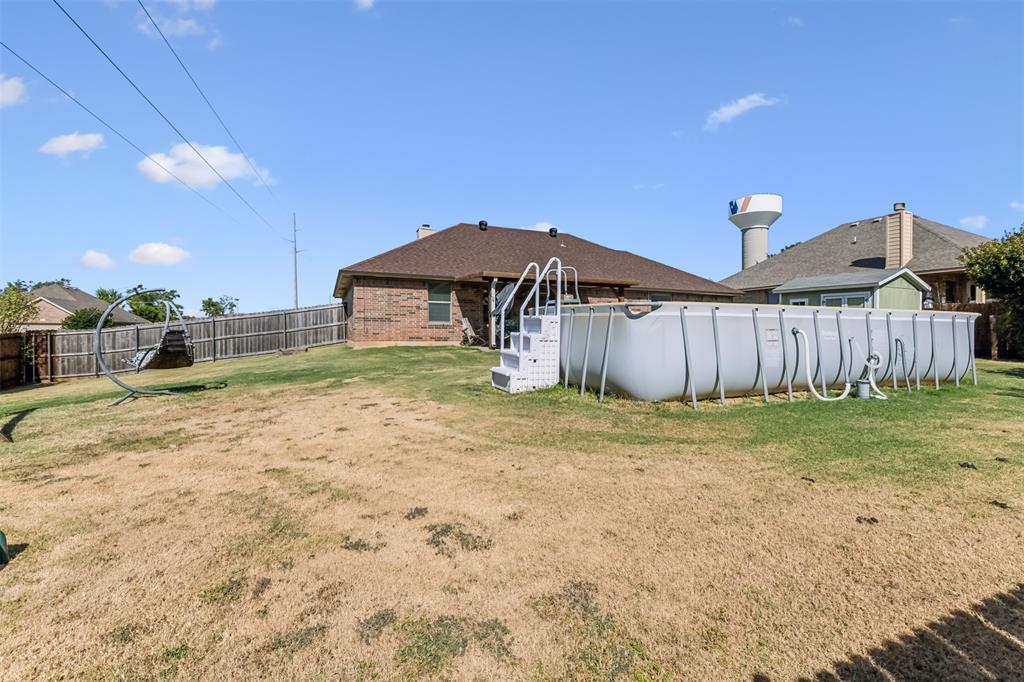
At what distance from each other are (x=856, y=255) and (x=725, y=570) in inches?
1093

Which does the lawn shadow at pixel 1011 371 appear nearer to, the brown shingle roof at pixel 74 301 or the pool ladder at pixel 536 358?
the pool ladder at pixel 536 358

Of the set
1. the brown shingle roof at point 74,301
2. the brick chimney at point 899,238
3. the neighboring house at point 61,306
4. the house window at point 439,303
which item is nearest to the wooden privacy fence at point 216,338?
the house window at point 439,303

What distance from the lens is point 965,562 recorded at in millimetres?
2740

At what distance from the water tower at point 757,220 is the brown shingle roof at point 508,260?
16.2 metres

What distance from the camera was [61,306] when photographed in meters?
37.3

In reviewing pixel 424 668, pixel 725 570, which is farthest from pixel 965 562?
pixel 424 668

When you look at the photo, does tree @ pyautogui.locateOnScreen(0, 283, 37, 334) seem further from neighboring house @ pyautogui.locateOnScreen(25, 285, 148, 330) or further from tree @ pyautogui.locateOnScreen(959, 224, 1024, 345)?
tree @ pyautogui.locateOnScreen(959, 224, 1024, 345)

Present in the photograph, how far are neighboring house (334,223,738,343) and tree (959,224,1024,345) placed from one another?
9401 millimetres

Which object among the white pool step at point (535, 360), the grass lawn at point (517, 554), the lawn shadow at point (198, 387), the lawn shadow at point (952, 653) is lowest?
the lawn shadow at point (952, 653)

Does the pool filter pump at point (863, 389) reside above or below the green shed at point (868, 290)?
below

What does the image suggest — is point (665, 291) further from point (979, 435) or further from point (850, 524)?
point (850, 524)

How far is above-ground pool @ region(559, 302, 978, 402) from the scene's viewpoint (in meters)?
7.18

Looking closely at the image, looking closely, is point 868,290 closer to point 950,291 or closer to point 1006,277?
point 1006,277

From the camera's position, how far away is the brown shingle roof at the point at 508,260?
17.4m
